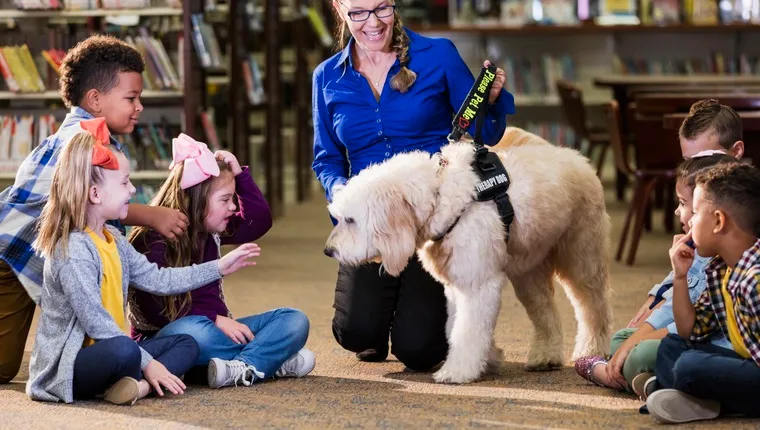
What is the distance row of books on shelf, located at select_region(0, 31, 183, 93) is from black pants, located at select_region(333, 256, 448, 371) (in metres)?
2.70

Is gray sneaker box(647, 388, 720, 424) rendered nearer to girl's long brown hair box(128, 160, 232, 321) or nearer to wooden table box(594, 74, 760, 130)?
girl's long brown hair box(128, 160, 232, 321)

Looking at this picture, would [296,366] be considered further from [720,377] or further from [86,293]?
[720,377]

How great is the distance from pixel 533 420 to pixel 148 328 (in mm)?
1296

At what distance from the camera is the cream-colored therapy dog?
130 inches

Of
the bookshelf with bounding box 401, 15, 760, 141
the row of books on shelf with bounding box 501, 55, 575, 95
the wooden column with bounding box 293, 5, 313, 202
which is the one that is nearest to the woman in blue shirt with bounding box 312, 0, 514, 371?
the wooden column with bounding box 293, 5, 313, 202

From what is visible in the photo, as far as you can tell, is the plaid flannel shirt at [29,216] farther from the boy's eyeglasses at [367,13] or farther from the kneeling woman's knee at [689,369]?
the kneeling woman's knee at [689,369]

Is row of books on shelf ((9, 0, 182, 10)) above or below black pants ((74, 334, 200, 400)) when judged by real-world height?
above

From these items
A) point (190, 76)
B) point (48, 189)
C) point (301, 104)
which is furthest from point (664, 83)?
point (48, 189)

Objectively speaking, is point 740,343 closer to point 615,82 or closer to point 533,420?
point 533,420

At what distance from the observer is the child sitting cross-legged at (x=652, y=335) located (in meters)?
3.17

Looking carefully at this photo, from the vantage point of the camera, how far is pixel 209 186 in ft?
11.6

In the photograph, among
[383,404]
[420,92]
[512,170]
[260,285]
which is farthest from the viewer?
[260,285]

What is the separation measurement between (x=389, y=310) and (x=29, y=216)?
1242 mm

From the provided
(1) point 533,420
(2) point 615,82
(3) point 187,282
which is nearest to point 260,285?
(3) point 187,282
